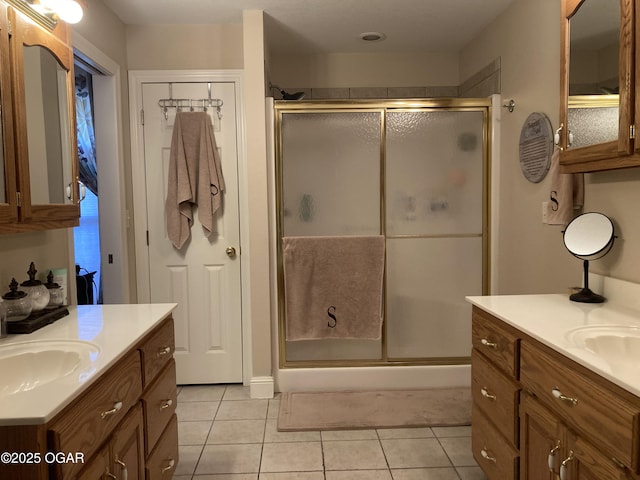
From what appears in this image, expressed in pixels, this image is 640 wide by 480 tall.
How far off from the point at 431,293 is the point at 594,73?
5.46 ft

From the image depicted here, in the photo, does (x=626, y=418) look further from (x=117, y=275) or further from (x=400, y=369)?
(x=117, y=275)

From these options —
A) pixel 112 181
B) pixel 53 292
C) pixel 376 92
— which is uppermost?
pixel 376 92

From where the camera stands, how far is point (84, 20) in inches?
92.1

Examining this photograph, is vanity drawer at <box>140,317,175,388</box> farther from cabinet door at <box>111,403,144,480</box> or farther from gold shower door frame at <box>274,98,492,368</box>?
gold shower door frame at <box>274,98,492,368</box>

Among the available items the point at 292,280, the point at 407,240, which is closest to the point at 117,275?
the point at 292,280

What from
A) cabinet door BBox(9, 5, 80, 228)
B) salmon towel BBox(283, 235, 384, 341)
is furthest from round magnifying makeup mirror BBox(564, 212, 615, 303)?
cabinet door BBox(9, 5, 80, 228)

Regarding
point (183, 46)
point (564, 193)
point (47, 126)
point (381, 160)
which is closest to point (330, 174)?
point (381, 160)

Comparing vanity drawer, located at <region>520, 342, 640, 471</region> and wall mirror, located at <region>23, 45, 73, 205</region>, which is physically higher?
wall mirror, located at <region>23, 45, 73, 205</region>

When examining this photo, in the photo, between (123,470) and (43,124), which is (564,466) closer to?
(123,470)

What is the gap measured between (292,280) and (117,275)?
1066 mm

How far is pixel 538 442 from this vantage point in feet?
4.62

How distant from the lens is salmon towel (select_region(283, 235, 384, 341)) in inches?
114

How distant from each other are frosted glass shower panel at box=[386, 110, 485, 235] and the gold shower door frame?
0.10 feet

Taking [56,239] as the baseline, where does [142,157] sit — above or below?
above
